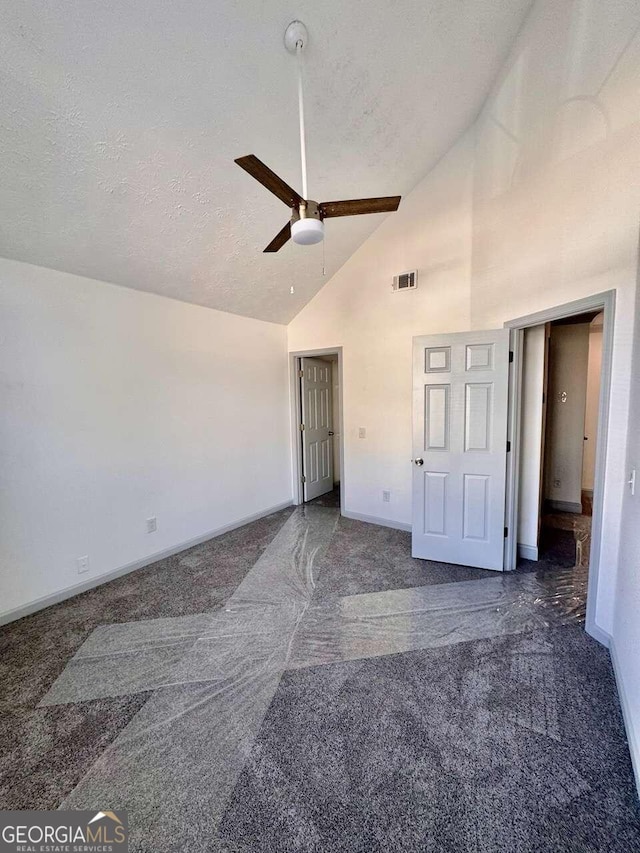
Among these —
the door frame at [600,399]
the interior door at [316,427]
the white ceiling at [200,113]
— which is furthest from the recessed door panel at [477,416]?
the interior door at [316,427]

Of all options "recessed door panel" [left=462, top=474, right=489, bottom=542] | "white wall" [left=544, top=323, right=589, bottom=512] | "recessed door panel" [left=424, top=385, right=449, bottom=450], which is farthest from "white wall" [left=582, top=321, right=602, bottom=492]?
"recessed door panel" [left=424, top=385, right=449, bottom=450]

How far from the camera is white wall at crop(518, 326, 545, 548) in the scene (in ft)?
9.82

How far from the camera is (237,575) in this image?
3086 millimetres

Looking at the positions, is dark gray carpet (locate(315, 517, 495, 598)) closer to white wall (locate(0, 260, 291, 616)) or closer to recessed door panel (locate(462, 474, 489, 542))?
recessed door panel (locate(462, 474, 489, 542))

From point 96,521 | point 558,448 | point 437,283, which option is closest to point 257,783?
point 96,521

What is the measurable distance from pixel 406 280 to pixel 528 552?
284 centimetres

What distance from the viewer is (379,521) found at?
4160mm

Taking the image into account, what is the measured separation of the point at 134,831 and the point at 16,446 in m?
2.27

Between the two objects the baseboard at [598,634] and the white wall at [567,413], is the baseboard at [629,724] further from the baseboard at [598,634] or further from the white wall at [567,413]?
the white wall at [567,413]

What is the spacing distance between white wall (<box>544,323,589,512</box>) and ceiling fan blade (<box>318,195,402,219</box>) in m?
3.51

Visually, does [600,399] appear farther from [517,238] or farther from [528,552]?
[528,552]

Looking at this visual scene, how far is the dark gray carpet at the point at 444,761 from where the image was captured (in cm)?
125

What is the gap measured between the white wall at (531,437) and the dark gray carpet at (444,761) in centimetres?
122

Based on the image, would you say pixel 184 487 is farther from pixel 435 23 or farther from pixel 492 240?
pixel 435 23
